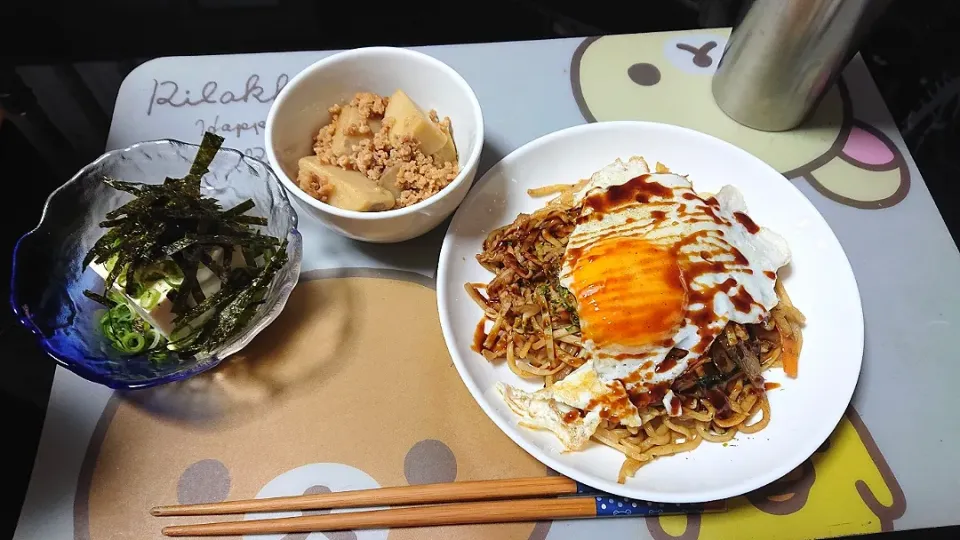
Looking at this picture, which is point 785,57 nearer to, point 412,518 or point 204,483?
point 412,518

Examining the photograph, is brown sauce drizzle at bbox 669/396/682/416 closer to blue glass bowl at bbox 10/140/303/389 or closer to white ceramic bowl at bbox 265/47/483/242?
white ceramic bowl at bbox 265/47/483/242

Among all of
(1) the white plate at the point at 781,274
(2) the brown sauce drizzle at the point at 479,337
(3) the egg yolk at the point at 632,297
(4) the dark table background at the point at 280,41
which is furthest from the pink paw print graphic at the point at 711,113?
(2) the brown sauce drizzle at the point at 479,337

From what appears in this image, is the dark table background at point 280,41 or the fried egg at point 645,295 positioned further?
the dark table background at point 280,41

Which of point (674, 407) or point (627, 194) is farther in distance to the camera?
point (627, 194)

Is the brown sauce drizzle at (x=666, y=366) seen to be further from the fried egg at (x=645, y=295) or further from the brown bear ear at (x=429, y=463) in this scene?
the brown bear ear at (x=429, y=463)

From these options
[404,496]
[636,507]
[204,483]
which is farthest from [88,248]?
[636,507]

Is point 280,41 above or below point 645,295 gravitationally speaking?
above

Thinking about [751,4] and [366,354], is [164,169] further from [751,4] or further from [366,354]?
[751,4]
